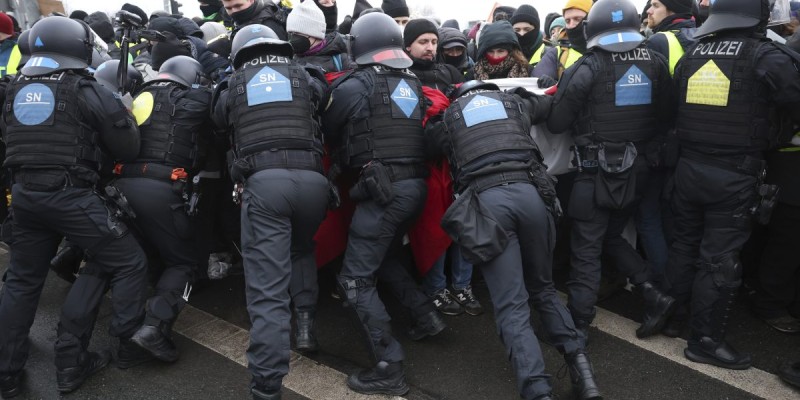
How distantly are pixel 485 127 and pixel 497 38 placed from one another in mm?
1761

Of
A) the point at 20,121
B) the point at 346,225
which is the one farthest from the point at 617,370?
the point at 20,121

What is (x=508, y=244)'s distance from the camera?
10.1 ft

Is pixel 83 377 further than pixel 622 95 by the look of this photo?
No

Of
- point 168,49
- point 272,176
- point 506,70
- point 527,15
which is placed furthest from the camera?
point 527,15

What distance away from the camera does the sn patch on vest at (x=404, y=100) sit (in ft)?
11.7

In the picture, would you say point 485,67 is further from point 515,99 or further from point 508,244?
point 508,244

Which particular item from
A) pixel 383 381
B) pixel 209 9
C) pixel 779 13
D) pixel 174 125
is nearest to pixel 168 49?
pixel 174 125

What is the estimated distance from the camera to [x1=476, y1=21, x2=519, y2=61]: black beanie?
469 centimetres

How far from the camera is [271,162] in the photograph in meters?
3.25

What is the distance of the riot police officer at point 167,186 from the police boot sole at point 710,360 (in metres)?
3.26

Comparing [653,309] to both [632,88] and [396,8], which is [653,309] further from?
[396,8]

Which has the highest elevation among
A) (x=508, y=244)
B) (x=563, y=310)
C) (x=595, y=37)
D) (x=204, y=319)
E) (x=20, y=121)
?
(x=595, y=37)

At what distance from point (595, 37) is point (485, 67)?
1261 millimetres

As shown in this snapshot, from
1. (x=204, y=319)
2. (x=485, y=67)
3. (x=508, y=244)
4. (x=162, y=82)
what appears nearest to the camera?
(x=508, y=244)
